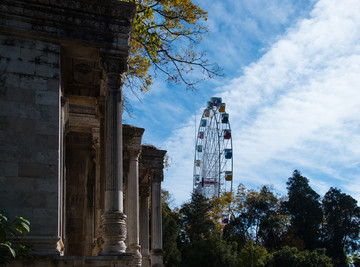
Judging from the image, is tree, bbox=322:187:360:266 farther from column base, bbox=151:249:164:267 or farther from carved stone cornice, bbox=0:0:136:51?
carved stone cornice, bbox=0:0:136:51

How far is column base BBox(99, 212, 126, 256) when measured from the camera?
13.0 meters

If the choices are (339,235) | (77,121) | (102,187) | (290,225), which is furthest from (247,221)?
(102,187)

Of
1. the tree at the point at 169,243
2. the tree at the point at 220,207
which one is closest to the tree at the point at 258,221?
the tree at the point at 220,207

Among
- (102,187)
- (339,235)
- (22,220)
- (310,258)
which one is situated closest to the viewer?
(22,220)

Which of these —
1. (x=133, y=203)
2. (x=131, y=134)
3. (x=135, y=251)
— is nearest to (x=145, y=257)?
(x=135, y=251)

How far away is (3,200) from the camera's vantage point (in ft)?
40.8

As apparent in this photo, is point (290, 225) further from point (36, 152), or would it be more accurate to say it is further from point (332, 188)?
point (36, 152)

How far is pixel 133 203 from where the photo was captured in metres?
27.4

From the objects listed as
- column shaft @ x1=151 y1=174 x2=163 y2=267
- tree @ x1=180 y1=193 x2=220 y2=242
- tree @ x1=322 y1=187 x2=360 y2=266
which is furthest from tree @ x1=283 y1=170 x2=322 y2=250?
column shaft @ x1=151 y1=174 x2=163 y2=267

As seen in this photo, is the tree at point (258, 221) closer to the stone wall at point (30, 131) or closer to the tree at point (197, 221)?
the tree at point (197, 221)

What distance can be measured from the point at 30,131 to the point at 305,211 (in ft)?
245

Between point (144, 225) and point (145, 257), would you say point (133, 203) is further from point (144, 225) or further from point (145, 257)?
point (144, 225)

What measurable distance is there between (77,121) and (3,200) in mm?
9913

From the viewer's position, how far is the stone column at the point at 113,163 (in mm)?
13169
